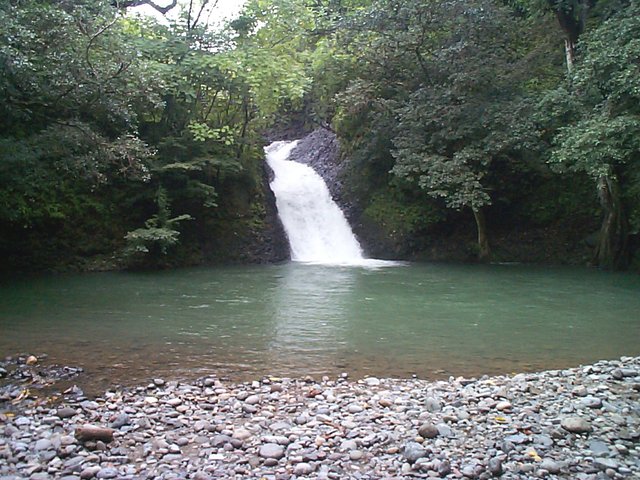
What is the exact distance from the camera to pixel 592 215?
18.1 m

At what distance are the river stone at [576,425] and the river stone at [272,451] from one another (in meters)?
2.09

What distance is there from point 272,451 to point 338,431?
0.59 meters

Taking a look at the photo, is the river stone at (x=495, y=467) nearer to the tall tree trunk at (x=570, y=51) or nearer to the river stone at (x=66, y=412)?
the river stone at (x=66, y=412)

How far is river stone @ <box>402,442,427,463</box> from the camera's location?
13.4ft

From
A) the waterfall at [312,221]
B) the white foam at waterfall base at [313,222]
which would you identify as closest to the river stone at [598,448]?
the white foam at waterfall base at [313,222]

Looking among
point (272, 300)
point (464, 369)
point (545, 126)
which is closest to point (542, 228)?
point (545, 126)

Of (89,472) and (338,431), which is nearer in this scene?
(89,472)

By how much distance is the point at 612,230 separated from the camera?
16.1 meters

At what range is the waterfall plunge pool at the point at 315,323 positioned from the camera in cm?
682

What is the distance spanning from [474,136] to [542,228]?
4.17 m

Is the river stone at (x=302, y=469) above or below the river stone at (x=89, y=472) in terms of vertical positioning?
above

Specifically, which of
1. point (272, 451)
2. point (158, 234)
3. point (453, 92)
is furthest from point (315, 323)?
point (453, 92)

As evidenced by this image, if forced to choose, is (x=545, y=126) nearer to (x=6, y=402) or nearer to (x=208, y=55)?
(x=208, y=55)

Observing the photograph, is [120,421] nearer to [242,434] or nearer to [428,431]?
[242,434]
